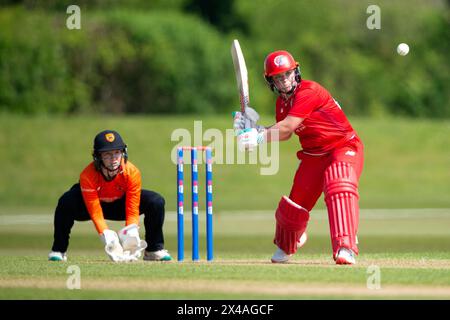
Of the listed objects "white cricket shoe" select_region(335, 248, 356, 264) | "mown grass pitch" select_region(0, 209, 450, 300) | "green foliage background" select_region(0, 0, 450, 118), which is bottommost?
"mown grass pitch" select_region(0, 209, 450, 300)

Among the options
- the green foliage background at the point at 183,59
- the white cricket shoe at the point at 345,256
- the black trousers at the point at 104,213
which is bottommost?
the white cricket shoe at the point at 345,256

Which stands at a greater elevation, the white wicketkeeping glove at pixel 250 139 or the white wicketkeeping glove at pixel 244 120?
the white wicketkeeping glove at pixel 244 120

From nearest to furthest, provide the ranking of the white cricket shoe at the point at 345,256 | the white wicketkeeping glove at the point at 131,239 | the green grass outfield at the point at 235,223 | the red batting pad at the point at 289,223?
the green grass outfield at the point at 235,223, the white cricket shoe at the point at 345,256, the white wicketkeeping glove at the point at 131,239, the red batting pad at the point at 289,223

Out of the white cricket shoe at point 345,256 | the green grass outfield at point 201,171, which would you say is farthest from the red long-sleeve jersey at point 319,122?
the green grass outfield at point 201,171

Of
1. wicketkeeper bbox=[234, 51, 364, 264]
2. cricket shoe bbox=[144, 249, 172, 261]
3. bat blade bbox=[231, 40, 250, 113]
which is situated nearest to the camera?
wicketkeeper bbox=[234, 51, 364, 264]

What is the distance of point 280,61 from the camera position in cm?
927

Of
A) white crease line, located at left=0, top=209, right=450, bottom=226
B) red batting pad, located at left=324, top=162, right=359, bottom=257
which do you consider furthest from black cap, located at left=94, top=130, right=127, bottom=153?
white crease line, located at left=0, top=209, right=450, bottom=226

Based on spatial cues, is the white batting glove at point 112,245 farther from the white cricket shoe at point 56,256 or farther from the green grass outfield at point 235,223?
the white cricket shoe at point 56,256

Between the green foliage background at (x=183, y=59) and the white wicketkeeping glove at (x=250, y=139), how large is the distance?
1956 centimetres

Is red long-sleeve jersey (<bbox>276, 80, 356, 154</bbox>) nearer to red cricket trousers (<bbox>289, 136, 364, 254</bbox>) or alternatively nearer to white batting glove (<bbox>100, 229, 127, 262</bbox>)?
red cricket trousers (<bbox>289, 136, 364, 254</bbox>)

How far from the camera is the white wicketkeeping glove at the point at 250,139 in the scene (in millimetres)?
9133

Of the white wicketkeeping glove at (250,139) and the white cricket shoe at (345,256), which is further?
the white wicketkeeping glove at (250,139)

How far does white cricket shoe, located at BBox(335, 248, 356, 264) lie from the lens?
9.02 metres
